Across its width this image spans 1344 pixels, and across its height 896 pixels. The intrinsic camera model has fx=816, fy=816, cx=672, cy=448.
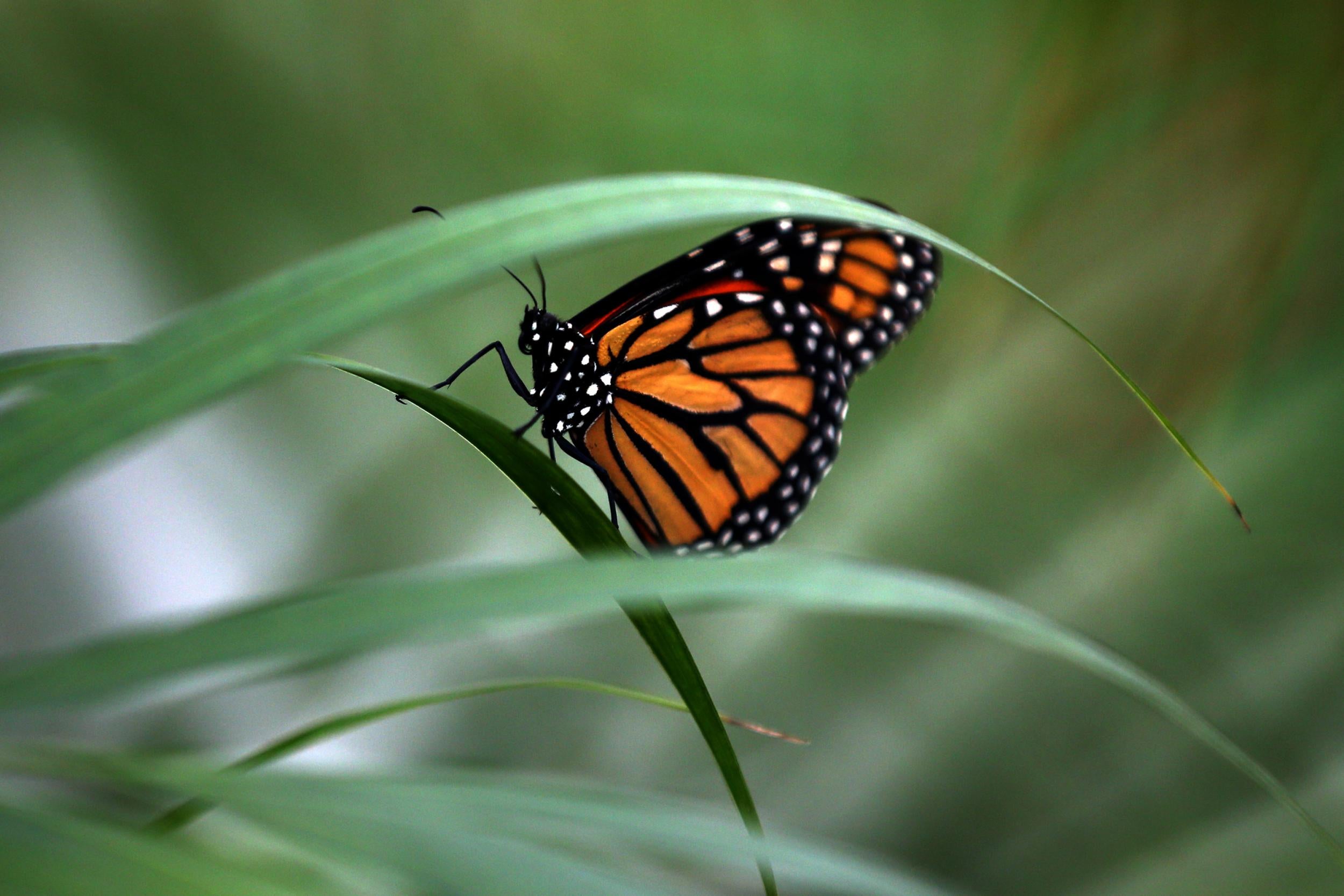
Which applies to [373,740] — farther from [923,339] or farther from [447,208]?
[923,339]

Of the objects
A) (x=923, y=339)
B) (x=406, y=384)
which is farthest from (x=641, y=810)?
(x=923, y=339)

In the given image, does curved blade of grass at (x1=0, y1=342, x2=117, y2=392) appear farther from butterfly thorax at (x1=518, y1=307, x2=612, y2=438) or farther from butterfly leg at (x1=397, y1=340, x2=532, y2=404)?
butterfly thorax at (x1=518, y1=307, x2=612, y2=438)

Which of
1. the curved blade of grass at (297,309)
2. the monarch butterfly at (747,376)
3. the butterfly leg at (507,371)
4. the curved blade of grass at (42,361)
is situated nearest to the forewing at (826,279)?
the monarch butterfly at (747,376)

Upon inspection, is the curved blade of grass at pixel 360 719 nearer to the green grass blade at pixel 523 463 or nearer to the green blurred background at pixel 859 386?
the green grass blade at pixel 523 463

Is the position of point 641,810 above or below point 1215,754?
below

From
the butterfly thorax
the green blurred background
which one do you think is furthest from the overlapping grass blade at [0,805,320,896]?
the green blurred background

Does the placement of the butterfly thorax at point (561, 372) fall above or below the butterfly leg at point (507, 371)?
above

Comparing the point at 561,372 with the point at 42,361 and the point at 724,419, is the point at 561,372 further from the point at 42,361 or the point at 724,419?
the point at 42,361

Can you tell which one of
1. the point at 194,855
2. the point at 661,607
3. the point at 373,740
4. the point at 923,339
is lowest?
the point at 194,855
